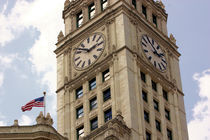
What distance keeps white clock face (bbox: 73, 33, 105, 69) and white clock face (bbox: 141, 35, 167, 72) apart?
5.06 m

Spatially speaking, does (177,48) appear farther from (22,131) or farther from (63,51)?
(22,131)

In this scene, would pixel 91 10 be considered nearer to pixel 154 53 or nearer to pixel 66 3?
pixel 66 3

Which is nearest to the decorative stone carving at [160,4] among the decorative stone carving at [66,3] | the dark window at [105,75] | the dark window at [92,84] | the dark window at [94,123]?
the decorative stone carving at [66,3]

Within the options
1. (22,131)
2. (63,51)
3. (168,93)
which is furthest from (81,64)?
(22,131)

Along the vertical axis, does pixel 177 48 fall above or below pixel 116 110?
above

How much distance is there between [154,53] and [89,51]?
7.70m

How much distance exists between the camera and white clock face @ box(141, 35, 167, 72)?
8919 centimetres

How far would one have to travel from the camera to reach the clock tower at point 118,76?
266ft

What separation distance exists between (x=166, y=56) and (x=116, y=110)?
15.2 metres

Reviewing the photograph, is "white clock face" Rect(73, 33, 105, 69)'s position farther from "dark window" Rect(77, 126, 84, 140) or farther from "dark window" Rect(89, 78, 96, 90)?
"dark window" Rect(77, 126, 84, 140)

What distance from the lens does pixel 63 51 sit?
307 feet

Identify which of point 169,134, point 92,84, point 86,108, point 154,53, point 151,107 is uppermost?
point 154,53

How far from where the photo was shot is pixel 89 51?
8962 cm

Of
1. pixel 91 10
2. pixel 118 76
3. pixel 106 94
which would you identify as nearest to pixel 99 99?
pixel 106 94
